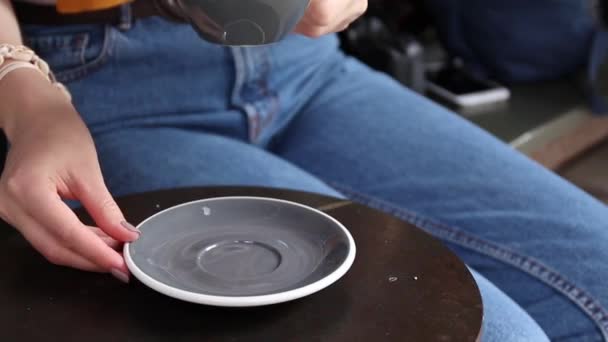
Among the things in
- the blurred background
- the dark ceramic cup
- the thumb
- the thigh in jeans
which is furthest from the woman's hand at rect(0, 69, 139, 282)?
the blurred background

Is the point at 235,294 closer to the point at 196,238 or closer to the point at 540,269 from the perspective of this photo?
the point at 196,238

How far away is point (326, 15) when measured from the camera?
1.99 feet

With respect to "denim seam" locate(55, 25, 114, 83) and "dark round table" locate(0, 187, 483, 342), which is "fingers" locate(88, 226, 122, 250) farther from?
"denim seam" locate(55, 25, 114, 83)

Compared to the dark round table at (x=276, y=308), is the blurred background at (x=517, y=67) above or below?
below

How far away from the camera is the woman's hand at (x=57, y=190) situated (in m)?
0.53

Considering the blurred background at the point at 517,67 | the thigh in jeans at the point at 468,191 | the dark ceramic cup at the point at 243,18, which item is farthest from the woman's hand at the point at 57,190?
the blurred background at the point at 517,67

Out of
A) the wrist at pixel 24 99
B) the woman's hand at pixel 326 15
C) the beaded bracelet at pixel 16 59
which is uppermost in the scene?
the woman's hand at pixel 326 15

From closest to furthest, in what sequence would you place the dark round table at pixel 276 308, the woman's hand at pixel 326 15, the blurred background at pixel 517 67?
the dark round table at pixel 276 308 → the woman's hand at pixel 326 15 → the blurred background at pixel 517 67

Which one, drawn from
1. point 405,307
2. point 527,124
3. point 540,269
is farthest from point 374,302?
point 527,124

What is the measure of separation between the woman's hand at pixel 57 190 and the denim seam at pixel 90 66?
200 millimetres

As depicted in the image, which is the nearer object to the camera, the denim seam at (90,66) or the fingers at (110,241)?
the fingers at (110,241)

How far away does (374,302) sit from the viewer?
1.70ft

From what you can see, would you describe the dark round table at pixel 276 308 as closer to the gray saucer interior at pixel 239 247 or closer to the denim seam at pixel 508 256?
the gray saucer interior at pixel 239 247

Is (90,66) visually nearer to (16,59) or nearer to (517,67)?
(16,59)
